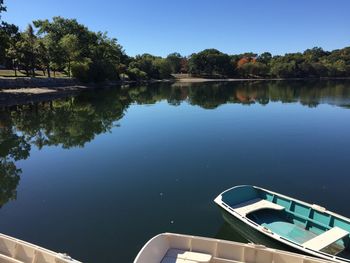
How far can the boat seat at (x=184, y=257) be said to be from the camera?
8.88 meters

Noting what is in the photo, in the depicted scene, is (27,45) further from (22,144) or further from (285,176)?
(285,176)

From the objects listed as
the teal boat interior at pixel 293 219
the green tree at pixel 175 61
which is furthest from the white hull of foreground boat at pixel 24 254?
the green tree at pixel 175 61

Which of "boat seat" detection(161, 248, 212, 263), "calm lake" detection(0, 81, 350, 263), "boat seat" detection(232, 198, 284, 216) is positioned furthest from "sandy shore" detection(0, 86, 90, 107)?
"boat seat" detection(161, 248, 212, 263)

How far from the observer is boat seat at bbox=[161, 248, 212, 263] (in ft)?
29.1

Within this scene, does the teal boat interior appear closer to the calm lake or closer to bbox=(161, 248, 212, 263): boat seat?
the calm lake

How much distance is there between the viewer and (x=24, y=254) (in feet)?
29.6

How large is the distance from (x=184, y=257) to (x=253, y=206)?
4.82 m

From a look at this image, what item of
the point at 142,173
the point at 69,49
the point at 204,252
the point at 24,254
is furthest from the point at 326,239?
the point at 69,49

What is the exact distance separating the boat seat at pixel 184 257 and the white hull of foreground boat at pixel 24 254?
2.55 m

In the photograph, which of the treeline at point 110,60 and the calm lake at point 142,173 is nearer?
the calm lake at point 142,173

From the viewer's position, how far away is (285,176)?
1877cm

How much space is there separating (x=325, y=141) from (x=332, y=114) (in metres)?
18.6

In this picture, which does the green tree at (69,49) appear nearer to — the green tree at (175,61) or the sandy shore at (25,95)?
the sandy shore at (25,95)

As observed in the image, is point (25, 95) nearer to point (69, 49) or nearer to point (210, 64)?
point (69, 49)
